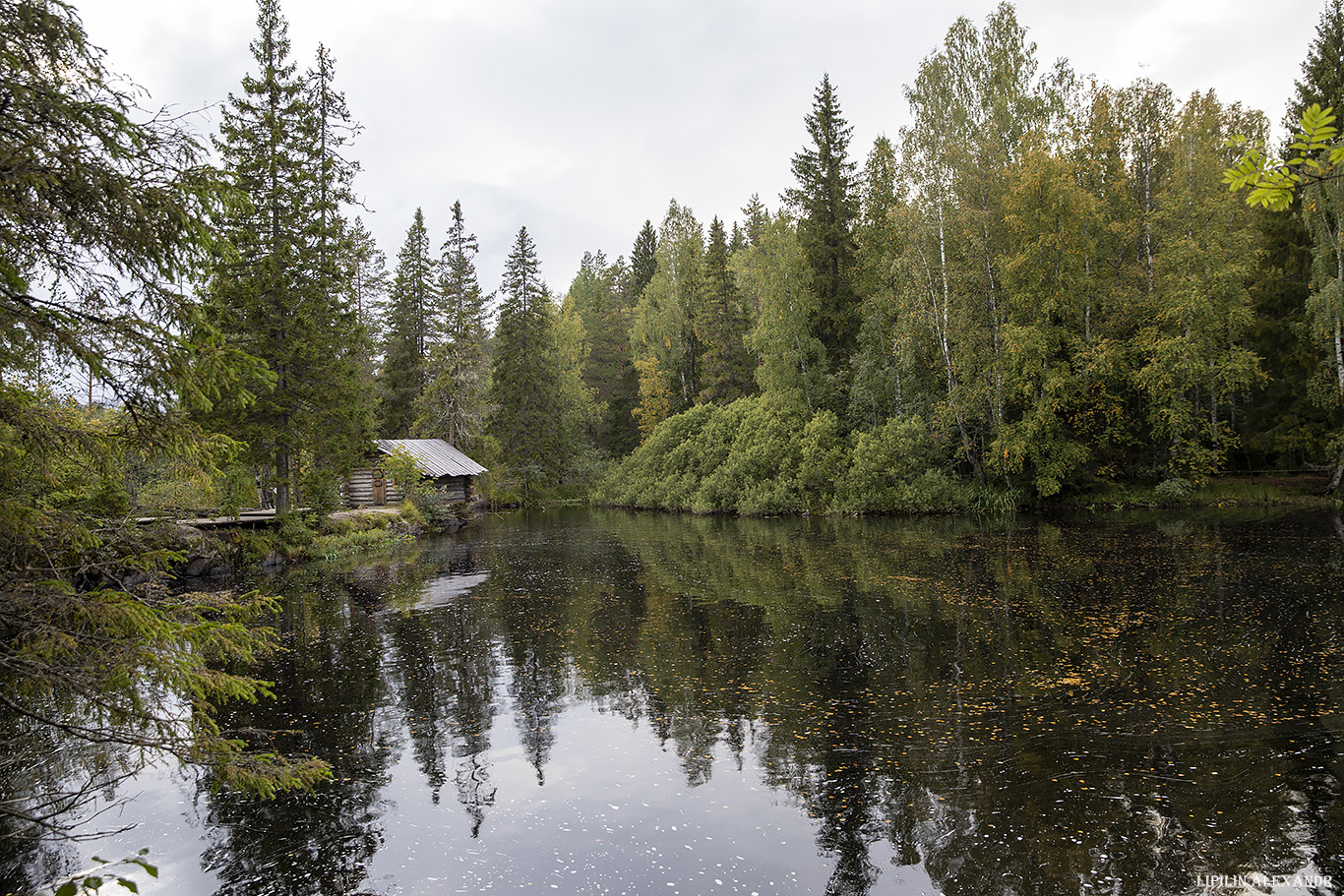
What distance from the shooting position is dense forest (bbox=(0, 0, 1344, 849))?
464 centimetres

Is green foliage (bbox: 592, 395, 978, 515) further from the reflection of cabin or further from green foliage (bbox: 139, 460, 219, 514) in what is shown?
green foliage (bbox: 139, 460, 219, 514)

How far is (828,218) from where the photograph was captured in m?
36.7

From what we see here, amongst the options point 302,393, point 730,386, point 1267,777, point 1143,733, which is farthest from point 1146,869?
point 730,386


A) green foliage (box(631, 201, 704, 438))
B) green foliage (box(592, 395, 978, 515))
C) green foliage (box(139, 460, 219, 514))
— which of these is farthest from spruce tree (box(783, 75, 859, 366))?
green foliage (box(139, 460, 219, 514))

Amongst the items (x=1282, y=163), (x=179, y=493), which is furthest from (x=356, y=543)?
(x=1282, y=163)

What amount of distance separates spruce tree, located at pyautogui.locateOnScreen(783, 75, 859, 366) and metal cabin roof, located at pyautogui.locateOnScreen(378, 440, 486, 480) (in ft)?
63.9

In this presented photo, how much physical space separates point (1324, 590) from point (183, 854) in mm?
15687

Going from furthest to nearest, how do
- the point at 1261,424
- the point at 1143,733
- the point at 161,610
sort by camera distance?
the point at 1261,424 → the point at 1143,733 → the point at 161,610

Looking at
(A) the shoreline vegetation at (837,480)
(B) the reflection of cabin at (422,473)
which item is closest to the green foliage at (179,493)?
(B) the reflection of cabin at (422,473)

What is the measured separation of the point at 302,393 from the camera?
21.3m

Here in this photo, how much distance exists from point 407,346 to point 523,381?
290 inches

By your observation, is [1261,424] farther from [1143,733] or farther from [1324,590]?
[1143,733]

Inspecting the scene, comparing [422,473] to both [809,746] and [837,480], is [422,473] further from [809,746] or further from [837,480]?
[809,746]

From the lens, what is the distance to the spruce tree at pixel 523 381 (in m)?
48.0
